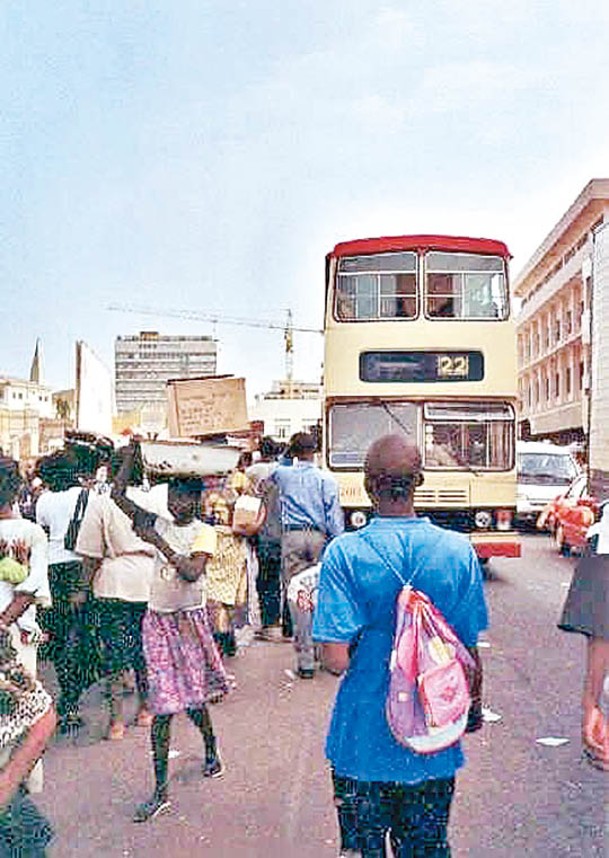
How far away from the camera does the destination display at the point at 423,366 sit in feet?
11.5

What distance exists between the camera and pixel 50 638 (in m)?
4.11

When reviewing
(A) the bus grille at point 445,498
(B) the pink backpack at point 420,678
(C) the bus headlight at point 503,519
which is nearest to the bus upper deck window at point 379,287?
(A) the bus grille at point 445,498

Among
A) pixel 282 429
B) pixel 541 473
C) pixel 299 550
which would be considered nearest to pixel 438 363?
pixel 282 429

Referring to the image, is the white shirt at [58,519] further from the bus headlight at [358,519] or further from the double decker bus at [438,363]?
the double decker bus at [438,363]

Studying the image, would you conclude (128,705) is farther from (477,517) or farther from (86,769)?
(477,517)

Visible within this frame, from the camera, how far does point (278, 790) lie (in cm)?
343

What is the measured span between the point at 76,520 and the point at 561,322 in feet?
5.93

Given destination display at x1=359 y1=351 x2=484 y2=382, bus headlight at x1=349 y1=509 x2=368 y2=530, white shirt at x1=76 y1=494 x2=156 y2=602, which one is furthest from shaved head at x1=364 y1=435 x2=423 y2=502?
white shirt at x1=76 y1=494 x2=156 y2=602

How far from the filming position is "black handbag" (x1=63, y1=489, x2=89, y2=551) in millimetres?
4297

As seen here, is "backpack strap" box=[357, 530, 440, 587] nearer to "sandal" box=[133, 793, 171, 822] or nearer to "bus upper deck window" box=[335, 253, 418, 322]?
"bus upper deck window" box=[335, 253, 418, 322]

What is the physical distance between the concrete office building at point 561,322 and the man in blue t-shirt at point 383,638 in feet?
3.26

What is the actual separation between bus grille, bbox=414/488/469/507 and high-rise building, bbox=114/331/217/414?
67 centimetres

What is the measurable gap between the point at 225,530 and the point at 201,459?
1665 mm

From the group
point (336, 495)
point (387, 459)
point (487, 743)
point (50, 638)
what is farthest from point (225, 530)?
point (387, 459)
